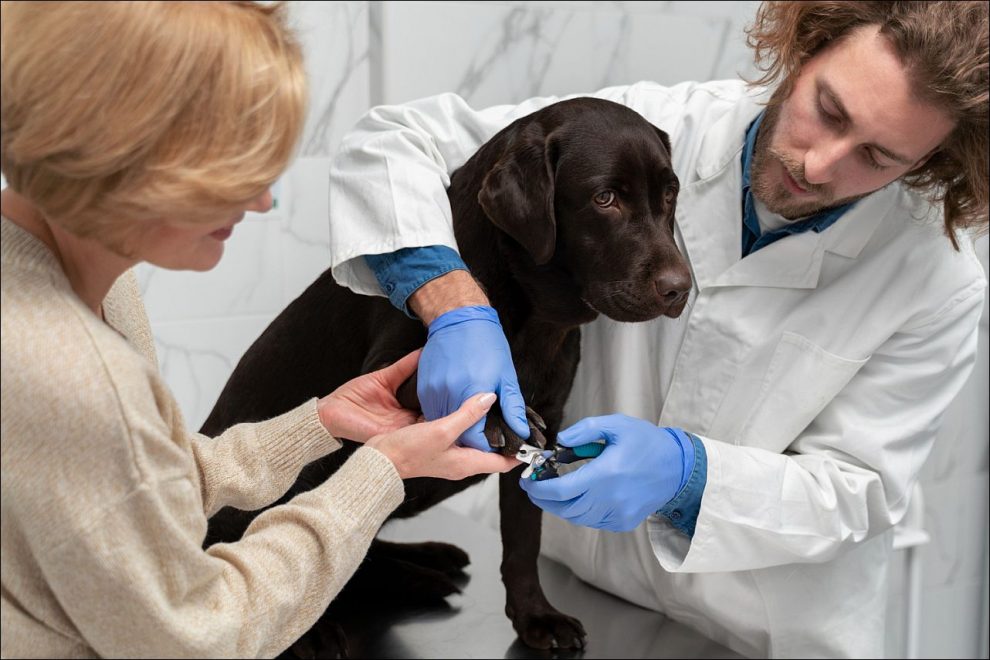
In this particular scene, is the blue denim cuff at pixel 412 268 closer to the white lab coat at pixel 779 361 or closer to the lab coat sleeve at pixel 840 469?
the white lab coat at pixel 779 361

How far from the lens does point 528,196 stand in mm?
1096

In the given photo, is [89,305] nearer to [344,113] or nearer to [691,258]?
[691,258]

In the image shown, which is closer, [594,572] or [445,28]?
[594,572]

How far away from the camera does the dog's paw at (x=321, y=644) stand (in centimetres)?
119

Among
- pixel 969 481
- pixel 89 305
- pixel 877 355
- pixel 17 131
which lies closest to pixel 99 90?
pixel 17 131

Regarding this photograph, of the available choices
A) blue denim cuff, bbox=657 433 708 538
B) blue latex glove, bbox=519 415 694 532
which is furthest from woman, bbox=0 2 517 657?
blue denim cuff, bbox=657 433 708 538

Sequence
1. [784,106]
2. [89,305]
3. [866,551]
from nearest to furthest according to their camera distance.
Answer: [89,305] → [784,106] → [866,551]

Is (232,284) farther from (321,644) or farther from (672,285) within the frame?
(672,285)

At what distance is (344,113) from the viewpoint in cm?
185

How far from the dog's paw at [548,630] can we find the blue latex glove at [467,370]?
0.38m

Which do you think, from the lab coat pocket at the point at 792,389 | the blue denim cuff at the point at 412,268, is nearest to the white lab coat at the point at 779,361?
the lab coat pocket at the point at 792,389

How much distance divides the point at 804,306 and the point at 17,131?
1.01m

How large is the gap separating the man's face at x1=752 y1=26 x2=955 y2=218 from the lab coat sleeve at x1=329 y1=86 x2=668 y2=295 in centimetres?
28

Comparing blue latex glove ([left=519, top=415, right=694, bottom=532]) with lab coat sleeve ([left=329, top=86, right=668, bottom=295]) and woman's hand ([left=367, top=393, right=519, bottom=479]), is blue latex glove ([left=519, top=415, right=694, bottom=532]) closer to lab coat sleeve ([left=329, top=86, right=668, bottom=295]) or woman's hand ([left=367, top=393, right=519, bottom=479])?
woman's hand ([left=367, top=393, right=519, bottom=479])
